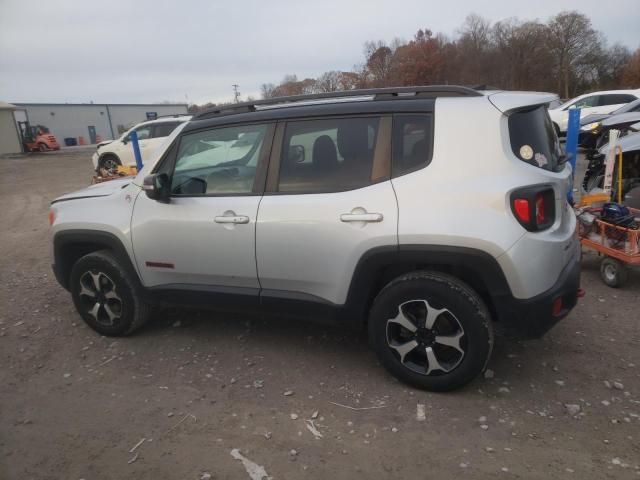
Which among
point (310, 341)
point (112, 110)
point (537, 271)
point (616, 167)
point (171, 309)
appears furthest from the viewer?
point (112, 110)

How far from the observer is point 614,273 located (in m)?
4.53

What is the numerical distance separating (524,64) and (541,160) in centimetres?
5281

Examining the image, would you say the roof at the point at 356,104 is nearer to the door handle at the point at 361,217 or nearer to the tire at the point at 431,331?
the door handle at the point at 361,217

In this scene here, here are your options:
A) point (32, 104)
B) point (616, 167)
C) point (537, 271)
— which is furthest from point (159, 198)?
point (32, 104)

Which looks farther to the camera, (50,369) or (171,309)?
(171,309)

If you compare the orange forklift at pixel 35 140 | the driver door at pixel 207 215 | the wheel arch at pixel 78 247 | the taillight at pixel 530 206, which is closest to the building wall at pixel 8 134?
the orange forklift at pixel 35 140

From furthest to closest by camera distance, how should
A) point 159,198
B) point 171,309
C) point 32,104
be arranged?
1. point 32,104
2. point 171,309
3. point 159,198

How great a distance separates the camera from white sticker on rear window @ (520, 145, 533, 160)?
2773 millimetres

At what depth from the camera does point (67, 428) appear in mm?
2916

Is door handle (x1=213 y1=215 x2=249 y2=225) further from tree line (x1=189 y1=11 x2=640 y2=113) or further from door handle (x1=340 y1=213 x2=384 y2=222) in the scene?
tree line (x1=189 y1=11 x2=640 y2=113)

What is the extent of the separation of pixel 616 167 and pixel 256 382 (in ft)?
17.9

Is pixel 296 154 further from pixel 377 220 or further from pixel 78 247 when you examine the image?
pixel 78 247

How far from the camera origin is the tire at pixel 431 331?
2785mm

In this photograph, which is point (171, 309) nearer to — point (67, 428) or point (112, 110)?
point (67, 428)
